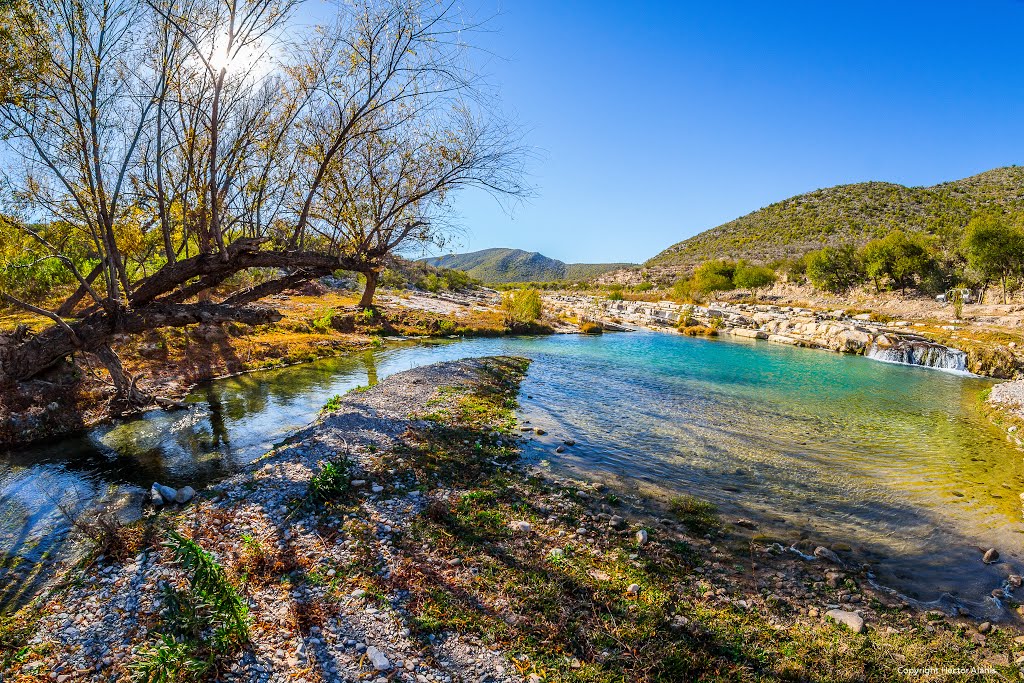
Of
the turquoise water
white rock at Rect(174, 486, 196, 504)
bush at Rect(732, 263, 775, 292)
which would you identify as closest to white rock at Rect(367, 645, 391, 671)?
white rock at Rect(174, 486, 196, 504)

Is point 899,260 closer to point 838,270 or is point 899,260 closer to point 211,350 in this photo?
point 838,270

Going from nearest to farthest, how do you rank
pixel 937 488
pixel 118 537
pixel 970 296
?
pixel 118 537
pixel 937 488
pixel 970 296

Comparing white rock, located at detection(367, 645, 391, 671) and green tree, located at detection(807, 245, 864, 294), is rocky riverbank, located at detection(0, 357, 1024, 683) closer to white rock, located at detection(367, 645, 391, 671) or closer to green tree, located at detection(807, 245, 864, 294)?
white rock, located at detection(367, 645, 391, 671)

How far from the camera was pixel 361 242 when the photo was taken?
12.1 meters

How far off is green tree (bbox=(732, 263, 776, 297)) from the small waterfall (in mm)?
50951

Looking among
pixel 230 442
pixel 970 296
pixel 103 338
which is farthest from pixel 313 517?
pixel 970 296

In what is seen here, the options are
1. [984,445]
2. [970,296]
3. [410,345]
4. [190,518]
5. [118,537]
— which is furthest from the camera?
[970,296]

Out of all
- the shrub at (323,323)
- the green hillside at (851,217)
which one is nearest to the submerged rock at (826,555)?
the shrub at (323,323)

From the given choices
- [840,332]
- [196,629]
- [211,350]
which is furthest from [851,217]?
[196,629]

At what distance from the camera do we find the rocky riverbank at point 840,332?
96.2 feet

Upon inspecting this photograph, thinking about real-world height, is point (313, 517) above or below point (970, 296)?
below

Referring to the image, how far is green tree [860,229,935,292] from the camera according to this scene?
2404 inches

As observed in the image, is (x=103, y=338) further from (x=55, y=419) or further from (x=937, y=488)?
(x=937, y=488)

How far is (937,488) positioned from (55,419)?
22.5m
